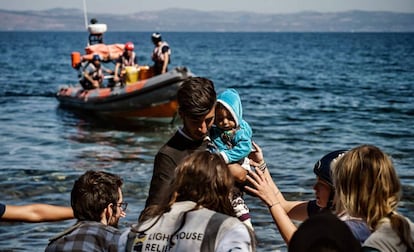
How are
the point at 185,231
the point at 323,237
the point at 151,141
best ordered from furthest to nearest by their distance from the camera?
the point at 151,141 → the point at 185,231 → the point at 323,237

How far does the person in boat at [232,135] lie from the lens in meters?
4.08

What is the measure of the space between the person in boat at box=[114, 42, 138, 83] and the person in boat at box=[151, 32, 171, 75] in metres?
0.91

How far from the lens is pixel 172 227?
9.54 ft

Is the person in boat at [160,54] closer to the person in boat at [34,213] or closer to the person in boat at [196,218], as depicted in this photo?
the person in boat at [34,213]

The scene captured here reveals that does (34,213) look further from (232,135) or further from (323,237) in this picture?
(323,237)

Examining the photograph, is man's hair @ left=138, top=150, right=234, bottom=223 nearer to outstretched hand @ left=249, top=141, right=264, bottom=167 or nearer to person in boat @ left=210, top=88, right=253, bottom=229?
person in boat @ left=210, top=88, right=253, bottom=229

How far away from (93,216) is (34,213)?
1.29 ft

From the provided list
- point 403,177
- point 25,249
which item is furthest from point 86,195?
point 403,177

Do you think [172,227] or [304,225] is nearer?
[304,225]

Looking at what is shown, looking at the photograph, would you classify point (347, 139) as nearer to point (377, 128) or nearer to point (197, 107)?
point (377, 128)

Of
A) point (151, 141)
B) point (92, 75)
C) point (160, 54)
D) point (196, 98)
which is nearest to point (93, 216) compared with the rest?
point (196, 98)

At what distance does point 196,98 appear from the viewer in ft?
11.9

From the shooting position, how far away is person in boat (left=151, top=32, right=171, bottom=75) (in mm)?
15953

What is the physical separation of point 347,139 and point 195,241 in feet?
45.0
